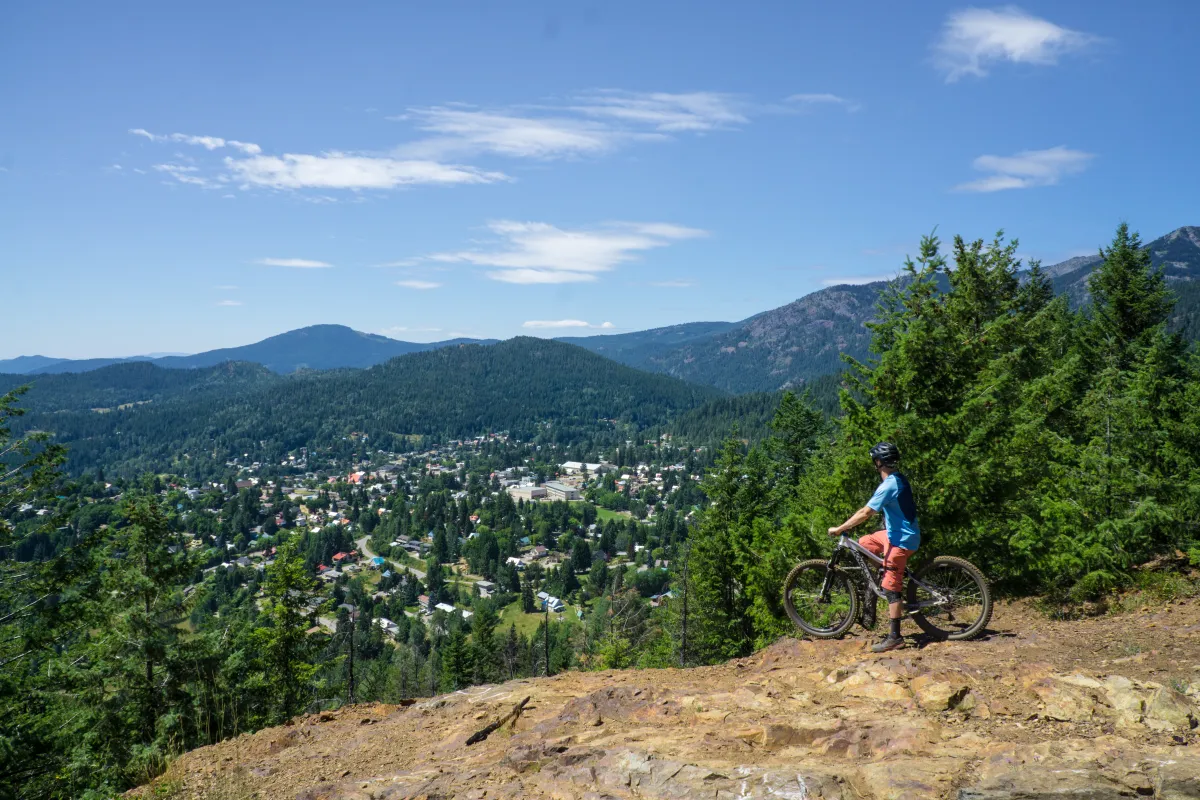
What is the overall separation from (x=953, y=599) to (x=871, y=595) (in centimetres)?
86

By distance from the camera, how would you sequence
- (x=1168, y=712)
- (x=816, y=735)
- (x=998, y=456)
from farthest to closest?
(x=998, y=456) < (x=816, y=735) < (x=1168, y=712)

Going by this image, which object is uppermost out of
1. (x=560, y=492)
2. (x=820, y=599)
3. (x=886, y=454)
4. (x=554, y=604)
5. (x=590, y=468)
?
(x=886, y=454)

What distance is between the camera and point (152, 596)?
1399 centimetres

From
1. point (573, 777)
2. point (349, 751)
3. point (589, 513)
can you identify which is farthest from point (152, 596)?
point (589, 513)

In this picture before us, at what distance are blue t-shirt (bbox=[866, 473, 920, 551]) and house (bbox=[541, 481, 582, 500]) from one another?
14505cm

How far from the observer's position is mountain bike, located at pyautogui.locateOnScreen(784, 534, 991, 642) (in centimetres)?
710

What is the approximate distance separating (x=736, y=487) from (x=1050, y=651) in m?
14.6

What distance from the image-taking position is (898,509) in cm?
677

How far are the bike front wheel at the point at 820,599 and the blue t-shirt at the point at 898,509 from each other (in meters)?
1.06

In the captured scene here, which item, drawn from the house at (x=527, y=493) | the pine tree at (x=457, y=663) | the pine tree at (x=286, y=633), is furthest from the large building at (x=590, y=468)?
the pine tree at (x=286, y=633)

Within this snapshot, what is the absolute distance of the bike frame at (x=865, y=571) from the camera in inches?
279

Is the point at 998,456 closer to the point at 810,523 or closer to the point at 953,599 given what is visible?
the point at 810,523

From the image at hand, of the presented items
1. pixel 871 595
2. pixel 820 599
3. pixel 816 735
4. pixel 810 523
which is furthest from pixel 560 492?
pixel 816 735

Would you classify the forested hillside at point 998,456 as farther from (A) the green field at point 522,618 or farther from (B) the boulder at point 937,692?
(A) the green field at point 522,618
